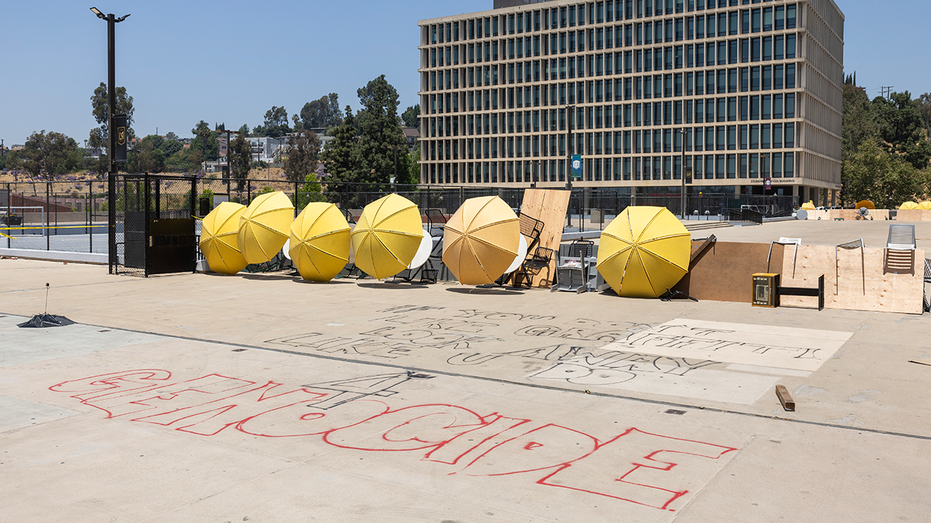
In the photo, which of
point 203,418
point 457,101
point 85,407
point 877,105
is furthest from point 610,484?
point 877,105

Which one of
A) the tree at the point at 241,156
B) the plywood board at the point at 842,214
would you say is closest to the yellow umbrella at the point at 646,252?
the plywood board at the point at 842,214

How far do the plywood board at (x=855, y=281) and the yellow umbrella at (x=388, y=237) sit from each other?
366 inches

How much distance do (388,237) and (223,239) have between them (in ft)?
21.7

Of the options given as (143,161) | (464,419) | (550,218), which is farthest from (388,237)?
(143,161)

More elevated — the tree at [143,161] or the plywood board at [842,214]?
the tree at [143,161]

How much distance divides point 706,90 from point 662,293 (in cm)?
8718

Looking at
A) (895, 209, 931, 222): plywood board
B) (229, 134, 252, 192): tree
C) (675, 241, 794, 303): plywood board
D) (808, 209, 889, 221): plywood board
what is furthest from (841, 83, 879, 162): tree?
(675, 241, 794, 303): plywood board

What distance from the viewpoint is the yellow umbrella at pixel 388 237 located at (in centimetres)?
2016

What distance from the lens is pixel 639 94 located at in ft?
338

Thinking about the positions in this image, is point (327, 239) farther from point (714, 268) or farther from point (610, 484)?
point (610, 484)

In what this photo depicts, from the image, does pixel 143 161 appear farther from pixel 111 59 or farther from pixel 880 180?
pixel 111 59

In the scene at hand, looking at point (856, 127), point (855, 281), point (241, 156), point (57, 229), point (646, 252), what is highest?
point (856, 127)

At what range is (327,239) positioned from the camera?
21.5 m

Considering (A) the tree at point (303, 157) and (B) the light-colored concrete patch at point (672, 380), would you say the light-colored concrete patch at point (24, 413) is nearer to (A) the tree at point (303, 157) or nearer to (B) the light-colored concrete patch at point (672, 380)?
(B) the light-colored concrete patch at point (672, 380)
